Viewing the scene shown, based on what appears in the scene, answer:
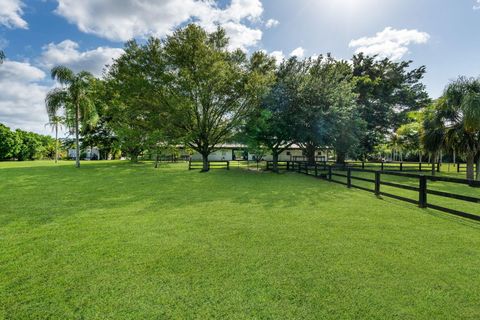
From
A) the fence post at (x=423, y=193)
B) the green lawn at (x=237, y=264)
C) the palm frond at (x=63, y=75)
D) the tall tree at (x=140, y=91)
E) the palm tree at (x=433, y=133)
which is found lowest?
the green lawn at (x=237, y=264)

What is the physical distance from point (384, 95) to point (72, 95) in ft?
102

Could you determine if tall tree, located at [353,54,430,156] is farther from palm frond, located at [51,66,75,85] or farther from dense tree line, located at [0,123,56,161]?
dense tree line, located at [0,123,56,161]

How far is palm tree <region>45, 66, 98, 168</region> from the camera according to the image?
20000 mm

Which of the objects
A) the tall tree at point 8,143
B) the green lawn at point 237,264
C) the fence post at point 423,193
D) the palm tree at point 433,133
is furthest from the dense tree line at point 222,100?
the tall tree at point 8,143

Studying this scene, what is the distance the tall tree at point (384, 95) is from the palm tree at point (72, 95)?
26283 millimetres

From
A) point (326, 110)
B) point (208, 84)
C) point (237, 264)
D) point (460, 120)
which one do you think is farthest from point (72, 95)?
point (460, 120)

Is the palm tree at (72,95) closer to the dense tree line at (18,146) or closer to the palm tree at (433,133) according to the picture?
the palm tree at (433,133)

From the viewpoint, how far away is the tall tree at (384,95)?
24.2 metres

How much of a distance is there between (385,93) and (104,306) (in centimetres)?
2991

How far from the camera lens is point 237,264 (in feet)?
10.3

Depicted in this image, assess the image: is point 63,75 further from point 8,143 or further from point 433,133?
point 8,143

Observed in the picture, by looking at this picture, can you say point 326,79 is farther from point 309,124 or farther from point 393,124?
point 393,124

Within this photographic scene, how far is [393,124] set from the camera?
1013 inches

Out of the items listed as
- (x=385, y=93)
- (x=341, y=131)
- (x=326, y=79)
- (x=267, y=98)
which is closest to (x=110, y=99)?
(x=267, y=98)
